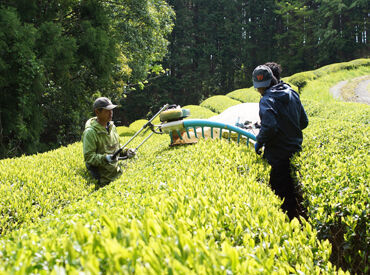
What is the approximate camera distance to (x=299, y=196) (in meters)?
3.95

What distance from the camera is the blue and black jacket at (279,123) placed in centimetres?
376

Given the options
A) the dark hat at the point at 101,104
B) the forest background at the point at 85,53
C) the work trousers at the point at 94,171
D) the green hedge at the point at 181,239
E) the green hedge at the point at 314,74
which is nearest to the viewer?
the green hedge at the point at 181,239

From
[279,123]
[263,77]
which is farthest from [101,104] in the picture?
[279,123]

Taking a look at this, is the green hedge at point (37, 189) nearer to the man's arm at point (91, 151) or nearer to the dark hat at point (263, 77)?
the man's arm at point (91, 151)

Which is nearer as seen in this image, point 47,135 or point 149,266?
point 149,266

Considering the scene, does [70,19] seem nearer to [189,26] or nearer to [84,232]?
[84,232]

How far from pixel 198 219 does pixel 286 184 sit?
2.42 meters

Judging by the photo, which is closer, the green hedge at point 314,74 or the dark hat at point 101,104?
the dark hat at point 101,104

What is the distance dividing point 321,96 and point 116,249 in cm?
1928

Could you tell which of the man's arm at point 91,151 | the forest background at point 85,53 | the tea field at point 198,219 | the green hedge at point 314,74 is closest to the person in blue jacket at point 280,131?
the tea field at point 198,219

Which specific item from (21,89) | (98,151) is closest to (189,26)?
(21,89)

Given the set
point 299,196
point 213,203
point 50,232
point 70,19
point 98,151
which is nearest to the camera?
point 50,232

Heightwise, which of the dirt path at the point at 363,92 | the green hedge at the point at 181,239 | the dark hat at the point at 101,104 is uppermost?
the dark hat at the point at 101,104

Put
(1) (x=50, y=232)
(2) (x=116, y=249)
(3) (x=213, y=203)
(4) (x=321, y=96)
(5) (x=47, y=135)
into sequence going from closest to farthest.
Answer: (2) (x=116, y=249), (1) (x=50, y=232), (3) (x=213, y=203), (5) (x=47, y=135), (4) (x=321, y=96)
